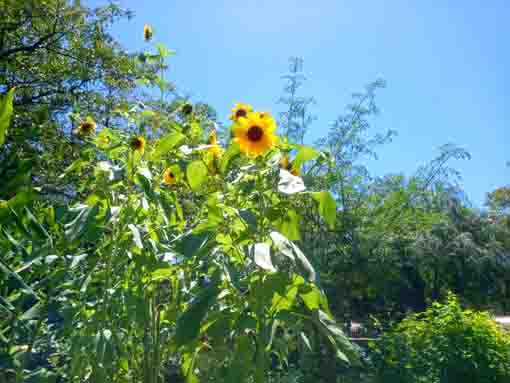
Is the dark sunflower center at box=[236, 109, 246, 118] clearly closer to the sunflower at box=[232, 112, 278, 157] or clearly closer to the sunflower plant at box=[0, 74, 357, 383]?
the sunflower plant at box=[0, 74, 357, 383]

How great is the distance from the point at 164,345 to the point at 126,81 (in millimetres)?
5983

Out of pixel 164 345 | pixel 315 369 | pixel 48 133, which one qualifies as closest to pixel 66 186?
pixel 48 133

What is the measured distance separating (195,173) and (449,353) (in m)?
2.25

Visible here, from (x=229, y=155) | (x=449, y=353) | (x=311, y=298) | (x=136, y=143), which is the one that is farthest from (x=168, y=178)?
(x=449, y=353)

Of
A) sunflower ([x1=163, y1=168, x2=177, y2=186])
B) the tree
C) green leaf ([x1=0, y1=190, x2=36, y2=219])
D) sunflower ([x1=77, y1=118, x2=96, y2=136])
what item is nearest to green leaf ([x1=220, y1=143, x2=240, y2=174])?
sunflower ([x1=163, y1=168, x2=177, y2=186])

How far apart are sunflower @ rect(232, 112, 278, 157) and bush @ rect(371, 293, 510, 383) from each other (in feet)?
6.83

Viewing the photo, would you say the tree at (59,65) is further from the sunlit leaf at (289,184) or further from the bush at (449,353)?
the sunlit leaf at (289,184)

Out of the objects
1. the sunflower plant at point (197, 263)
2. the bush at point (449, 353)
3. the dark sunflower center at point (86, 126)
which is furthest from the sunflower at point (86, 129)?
the bush at point (449, 353)

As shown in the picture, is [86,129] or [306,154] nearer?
[306,154]

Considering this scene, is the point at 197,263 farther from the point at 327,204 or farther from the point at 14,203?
the point at 14,203

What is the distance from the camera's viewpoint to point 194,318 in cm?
109

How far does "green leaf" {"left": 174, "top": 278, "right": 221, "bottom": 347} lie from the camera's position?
1.06m

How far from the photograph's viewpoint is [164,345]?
5.63ft

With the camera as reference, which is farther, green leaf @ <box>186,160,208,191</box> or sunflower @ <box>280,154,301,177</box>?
sunflower @ <box>280,154,301,177</box>
